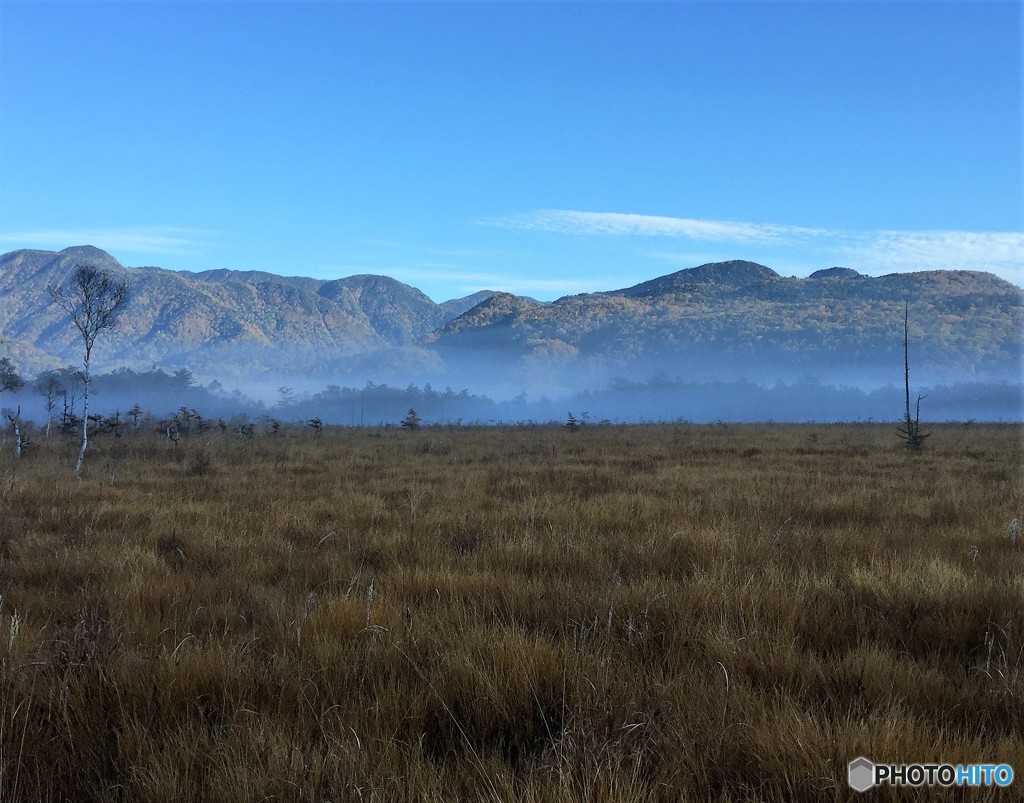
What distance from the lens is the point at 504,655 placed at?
9.57ft

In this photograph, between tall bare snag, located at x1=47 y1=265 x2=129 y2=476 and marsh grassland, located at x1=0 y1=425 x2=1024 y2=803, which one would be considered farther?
tall bare snag, located at x1=47 y1=265 x2=129 y2=476

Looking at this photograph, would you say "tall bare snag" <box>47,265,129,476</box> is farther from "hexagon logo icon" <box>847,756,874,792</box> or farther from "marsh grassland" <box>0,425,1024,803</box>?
"hexagon logo icon" <box>847,756,874,792</box>

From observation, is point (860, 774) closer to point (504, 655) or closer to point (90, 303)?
point (504, 655)

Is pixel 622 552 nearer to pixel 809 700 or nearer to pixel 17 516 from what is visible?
pixel 809 700

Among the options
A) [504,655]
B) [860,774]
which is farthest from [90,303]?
[860,774]

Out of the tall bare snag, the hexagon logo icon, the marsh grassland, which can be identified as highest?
the tall bare snag

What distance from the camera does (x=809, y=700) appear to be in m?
2.68

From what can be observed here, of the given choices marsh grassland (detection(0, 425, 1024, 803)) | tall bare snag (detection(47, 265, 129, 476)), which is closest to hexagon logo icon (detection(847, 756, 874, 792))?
marsh grassland (detection(0, 425, 1024, 803))

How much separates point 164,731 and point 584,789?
178cm

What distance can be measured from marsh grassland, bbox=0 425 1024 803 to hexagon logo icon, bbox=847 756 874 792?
0.03 metres

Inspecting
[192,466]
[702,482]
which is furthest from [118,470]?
[702,482]

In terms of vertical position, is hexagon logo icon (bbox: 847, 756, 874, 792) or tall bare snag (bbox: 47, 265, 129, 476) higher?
tall bare snag (bbox: 47, 265, 129, 476)

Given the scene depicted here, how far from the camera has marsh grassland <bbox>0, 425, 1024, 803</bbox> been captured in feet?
6.86

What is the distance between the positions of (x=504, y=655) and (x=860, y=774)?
1545 mm
